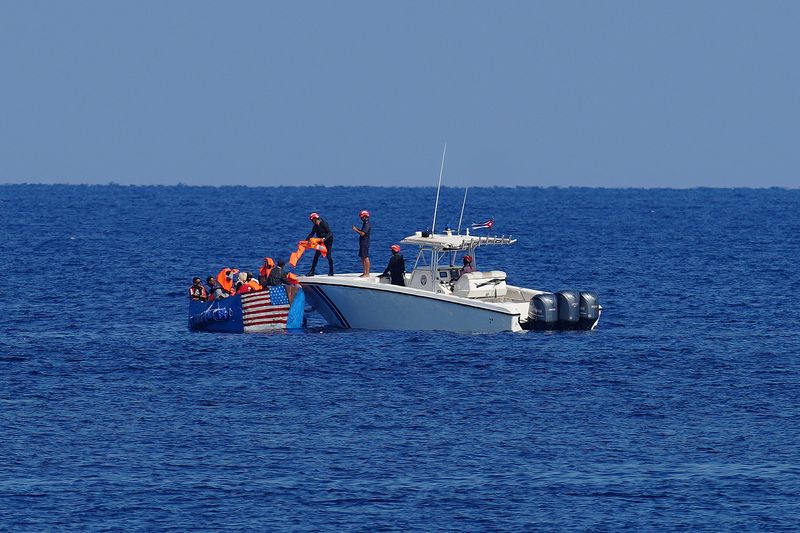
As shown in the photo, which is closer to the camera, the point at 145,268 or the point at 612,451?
the point at 612,451

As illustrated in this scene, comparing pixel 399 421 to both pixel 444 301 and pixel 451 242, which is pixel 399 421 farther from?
pixel 451 242

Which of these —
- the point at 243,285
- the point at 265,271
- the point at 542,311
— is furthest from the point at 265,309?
the point at 542,311

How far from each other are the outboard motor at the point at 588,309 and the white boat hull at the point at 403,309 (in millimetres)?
2267

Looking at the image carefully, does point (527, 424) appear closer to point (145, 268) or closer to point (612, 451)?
point (612, 451)

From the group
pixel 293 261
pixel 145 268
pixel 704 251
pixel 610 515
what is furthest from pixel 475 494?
pixel 704 251

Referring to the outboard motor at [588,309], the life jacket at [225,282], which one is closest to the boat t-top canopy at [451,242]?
the outboard motor at [588,309]

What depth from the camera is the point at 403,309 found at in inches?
1656

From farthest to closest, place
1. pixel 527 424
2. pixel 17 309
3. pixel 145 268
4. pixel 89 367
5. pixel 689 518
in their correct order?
pixel 145 268 → pixel 17 309 → pixel 89 367 → pixel 527 424 → pixel 689 518

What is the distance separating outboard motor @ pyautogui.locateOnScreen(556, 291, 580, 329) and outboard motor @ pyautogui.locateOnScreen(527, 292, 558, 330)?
7.6 inches

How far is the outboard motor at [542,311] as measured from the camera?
1656 inches

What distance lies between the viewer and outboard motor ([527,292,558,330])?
4206 centimetres

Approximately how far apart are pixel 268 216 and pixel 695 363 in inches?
4369

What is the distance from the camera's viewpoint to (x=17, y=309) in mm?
51000

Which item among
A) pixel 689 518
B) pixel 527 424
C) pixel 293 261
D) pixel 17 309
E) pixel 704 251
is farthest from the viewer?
pixel 704 251
